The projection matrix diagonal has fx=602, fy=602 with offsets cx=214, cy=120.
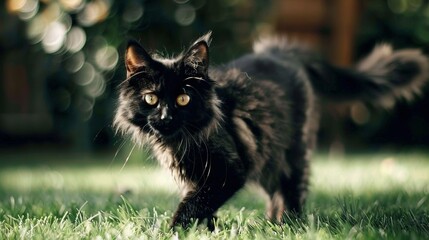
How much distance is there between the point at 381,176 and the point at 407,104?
363 cm

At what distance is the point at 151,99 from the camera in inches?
116

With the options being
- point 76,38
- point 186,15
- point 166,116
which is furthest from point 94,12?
point 166,116

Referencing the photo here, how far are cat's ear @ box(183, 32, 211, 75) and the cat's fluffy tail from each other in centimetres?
147

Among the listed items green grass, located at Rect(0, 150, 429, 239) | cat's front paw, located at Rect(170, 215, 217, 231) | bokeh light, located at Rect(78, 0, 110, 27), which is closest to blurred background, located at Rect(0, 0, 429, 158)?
bokeh light, located at Rect(78, 0, 110, 27)

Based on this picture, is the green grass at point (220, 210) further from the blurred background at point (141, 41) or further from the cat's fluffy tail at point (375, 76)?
the blurred background at point (141, 41)

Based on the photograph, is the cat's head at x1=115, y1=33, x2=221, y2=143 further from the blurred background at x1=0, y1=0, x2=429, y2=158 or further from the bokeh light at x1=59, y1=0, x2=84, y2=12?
the bokeh light at x1=59, y1=0, x2=84, y2=12

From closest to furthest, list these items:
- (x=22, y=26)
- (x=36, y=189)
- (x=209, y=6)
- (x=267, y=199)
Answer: (x=267, y=199), (x=36, y=189), (x=209, y=6), (x=22, y=26)

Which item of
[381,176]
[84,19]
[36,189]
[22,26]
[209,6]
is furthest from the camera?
[22,26]

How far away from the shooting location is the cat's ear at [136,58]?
9.52 ft

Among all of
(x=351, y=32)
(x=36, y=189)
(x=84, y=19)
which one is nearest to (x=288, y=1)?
(x=351, y=32)

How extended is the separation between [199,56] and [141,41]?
369 centimetres

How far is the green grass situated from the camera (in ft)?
8.02

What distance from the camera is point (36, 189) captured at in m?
4.30

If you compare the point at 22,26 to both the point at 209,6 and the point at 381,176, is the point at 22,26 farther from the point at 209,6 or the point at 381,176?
Result: the point at 381,176
